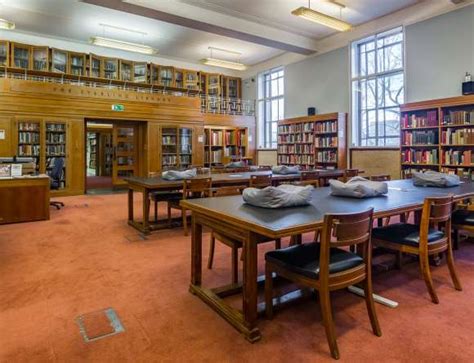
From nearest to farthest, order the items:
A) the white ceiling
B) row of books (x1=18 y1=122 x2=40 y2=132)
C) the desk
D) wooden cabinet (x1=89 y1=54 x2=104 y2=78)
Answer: the desk, the white ceiling, row of books (x1=18 y1=122 x2=40 y2=132), wooden cabinet (x1=89 y1=54 x2=104 y2=78)

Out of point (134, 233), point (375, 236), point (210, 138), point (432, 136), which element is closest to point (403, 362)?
point (375, 236)

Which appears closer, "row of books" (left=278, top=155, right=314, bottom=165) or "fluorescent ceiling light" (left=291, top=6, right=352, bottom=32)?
Result: "fluorescent ceiling light" (left=291, top=6, right=352, bottom=32)

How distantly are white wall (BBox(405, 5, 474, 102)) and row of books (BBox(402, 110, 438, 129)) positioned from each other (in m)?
0.59

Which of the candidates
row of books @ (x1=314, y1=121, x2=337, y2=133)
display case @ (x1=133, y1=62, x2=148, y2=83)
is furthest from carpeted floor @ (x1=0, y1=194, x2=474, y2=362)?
display case @ (x1=133, y1=62, x2=148, y2=83)

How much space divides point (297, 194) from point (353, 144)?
6865 millimetres

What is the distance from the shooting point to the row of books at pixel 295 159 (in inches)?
375

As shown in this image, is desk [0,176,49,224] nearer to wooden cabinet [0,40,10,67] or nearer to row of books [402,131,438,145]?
wooden cabinet [0,40,10,67]

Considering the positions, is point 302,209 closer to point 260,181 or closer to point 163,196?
point 260,181

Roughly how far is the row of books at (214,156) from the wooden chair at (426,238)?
28.2 feet

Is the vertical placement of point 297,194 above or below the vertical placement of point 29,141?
below

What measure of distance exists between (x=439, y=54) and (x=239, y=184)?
5.00 meters

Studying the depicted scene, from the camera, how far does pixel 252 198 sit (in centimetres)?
251

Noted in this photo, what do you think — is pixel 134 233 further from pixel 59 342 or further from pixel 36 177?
pixel 59 342

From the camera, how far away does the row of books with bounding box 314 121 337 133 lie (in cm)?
880
